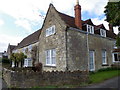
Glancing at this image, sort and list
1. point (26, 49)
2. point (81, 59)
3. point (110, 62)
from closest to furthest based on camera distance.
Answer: point (81, 59) → point (110, 62) → point (26, 49)

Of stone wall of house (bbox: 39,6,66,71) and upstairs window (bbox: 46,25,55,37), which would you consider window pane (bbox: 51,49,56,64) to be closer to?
stone wall of house (bbox: 39,6,66,71)

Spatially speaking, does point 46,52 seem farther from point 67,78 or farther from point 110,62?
point 110,62

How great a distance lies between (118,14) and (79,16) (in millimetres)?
5341

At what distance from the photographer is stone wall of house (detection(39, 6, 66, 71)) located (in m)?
16.4

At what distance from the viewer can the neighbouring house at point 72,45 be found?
1623 centimetres

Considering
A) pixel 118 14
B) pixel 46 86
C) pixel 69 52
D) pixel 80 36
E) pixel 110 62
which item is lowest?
pixel 46 86

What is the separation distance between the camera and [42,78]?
10656 millimetres

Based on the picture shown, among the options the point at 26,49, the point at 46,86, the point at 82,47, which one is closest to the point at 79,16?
the point at 82,47

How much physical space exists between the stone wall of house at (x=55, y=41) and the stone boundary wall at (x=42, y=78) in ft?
14.9

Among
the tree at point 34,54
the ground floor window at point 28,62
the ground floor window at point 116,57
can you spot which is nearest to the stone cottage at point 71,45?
the ground floor window at point 116,57

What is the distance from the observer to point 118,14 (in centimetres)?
1441

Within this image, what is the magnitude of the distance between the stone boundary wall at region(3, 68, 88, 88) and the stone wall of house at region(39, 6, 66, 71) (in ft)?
14.9

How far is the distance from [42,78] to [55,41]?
8.20 m

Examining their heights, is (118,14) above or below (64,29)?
above
